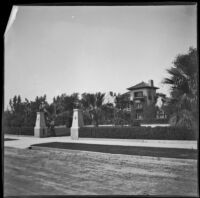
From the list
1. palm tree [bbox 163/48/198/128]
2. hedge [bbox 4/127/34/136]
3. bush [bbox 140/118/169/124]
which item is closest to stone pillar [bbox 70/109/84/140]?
hedge [bbox 4/127/34/136]

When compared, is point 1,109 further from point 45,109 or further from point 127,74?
point 45,109

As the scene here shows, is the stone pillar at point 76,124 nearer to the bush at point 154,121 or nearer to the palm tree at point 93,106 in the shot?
the palm tree at point 93,106

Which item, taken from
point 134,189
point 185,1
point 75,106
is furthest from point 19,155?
point 185,1

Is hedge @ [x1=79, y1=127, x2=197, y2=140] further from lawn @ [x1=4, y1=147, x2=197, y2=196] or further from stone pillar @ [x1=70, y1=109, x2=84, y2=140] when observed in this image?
lawn @ [x1=4, y1=147, x2=197, y2=196]

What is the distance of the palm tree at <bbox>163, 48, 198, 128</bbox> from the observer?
729 cm

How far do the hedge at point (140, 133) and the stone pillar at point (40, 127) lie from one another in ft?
6.97

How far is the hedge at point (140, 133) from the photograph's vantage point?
25.2 ft

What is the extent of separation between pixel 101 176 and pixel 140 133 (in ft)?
15.4

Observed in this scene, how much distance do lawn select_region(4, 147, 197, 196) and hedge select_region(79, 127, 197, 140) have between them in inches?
66.1

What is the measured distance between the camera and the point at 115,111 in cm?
1112

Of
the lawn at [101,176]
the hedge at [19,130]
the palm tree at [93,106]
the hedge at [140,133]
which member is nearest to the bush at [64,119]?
the hedge at [140,133]

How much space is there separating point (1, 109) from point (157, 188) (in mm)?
3958

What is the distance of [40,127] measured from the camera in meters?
11.8

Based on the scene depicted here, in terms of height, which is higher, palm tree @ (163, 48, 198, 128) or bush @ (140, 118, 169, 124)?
palm tree @ (163, 48, 198, 128)
